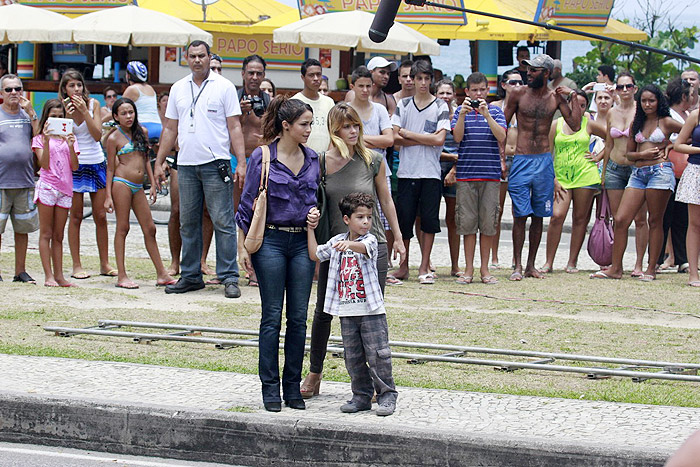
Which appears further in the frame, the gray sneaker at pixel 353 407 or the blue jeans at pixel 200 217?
the blue jeans at pixel 200 217

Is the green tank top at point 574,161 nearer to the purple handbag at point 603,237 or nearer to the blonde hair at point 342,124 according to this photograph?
the purple handbag at point 603,237

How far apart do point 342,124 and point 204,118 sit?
148 inches

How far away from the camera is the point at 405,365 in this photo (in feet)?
25.9

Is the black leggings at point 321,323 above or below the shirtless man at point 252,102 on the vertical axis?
below

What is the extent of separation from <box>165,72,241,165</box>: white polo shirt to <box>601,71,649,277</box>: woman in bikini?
4.15 metres

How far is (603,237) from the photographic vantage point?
12.7 meters

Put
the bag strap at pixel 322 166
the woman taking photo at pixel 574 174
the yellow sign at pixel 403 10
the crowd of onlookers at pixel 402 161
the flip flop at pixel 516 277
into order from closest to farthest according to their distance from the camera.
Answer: the bag strap at pixel 322 166, the crowd of onlookers at pixel 402 161, the flip flop at pixel 516 277, the woman taking photo at pixel 574 174, the yellow sign at pixel 403 10

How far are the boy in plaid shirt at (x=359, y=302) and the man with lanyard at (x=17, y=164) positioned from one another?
5.32 m

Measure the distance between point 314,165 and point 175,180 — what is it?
5.33 meters

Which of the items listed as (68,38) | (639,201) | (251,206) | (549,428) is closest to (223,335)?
(251,206)

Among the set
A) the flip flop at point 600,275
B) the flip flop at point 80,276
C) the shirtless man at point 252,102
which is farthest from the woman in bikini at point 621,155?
the flip flop at point 80,276

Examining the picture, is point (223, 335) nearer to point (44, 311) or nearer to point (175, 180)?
point (44, 311)

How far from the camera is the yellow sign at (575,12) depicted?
23.1 metres

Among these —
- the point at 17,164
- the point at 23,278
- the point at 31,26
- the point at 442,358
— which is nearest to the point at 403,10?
the point at 31,26
